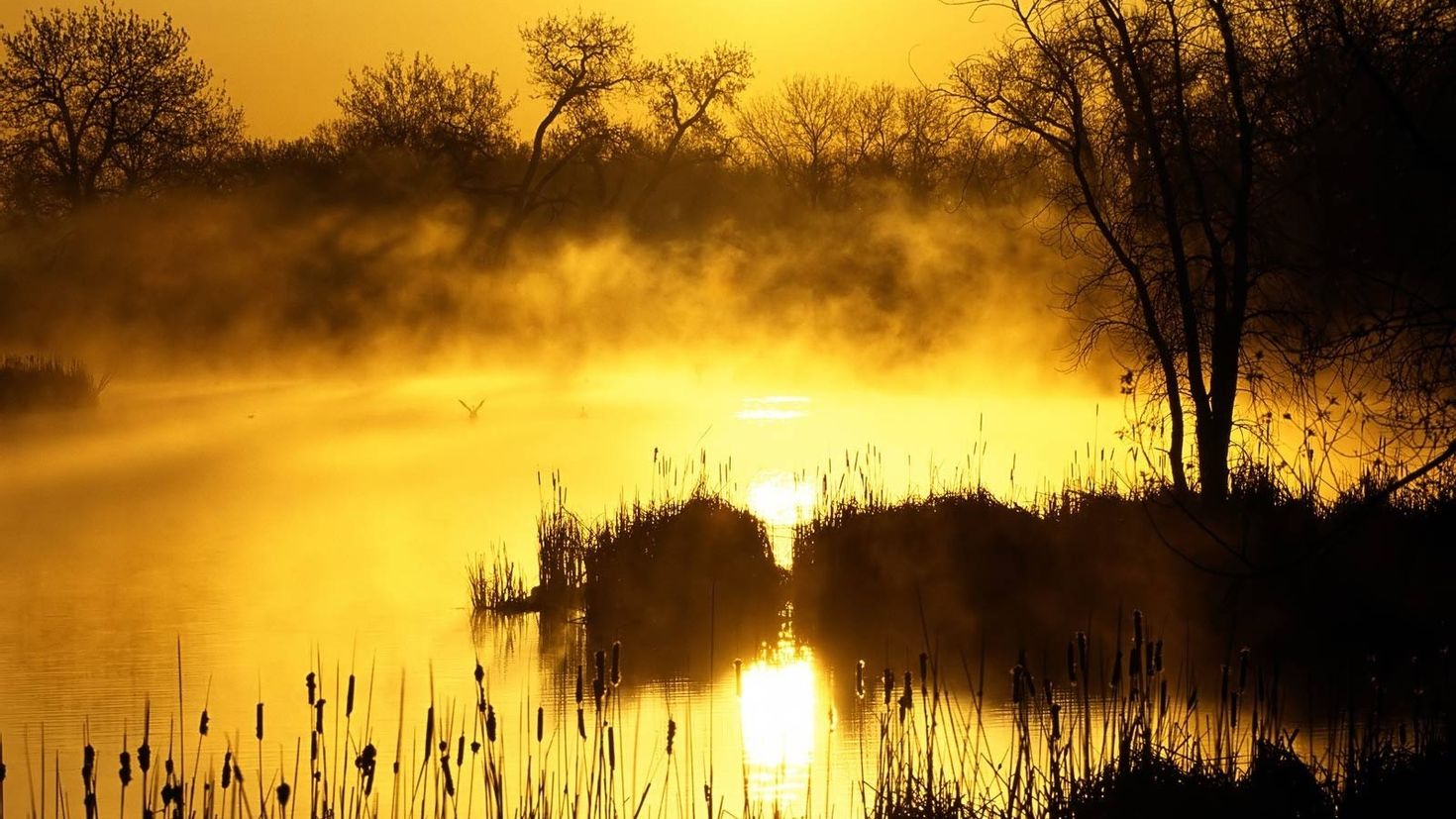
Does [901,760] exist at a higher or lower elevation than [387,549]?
lower

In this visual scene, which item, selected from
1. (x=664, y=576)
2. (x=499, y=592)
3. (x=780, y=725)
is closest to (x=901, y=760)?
(x=780, y=725)

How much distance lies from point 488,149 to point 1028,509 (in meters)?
32.0

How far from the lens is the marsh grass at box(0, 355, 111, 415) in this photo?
27609 mm

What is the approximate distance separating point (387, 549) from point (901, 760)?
10.3 meters

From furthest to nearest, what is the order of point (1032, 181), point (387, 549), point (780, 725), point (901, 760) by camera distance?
point (1032, 181)
point (387, 549)
point (780, 725)
point (901, 760)

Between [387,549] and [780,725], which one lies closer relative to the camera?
[780,725]

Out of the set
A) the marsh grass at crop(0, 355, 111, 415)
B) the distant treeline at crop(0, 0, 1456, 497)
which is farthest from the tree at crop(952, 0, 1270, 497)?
the marsh grass at crop(0, 355, 111, 415)

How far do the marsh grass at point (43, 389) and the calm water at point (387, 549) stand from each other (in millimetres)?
696

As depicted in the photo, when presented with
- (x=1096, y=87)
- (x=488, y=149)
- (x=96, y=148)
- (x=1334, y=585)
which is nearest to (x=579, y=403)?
(x=488, y=149)

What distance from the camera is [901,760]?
5.64 meters

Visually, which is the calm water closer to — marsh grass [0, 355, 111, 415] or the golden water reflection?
the golden water reflection

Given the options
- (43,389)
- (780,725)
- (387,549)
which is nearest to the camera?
(780,725)

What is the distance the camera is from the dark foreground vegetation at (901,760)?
5234 millimetres

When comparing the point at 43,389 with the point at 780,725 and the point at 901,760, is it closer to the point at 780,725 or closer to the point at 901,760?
the point at 780,725
